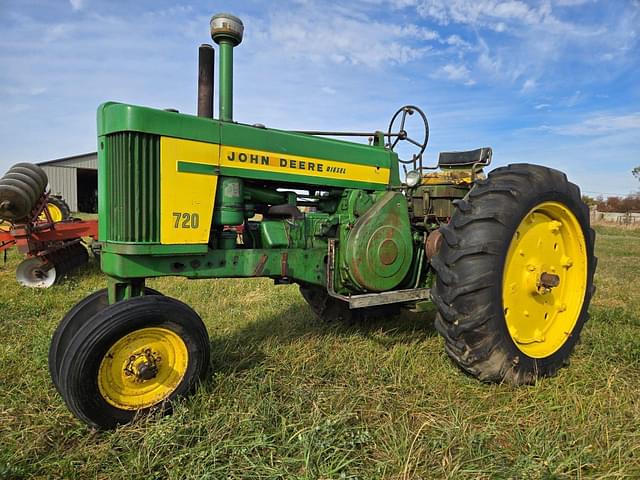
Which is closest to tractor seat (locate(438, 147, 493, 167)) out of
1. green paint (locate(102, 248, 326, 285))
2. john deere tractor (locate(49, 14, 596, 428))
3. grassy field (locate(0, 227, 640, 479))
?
john deere tractor (locate(49, 14, 596, 428))

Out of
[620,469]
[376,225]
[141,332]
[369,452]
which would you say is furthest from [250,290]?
[620,469]

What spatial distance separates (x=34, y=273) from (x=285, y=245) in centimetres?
542

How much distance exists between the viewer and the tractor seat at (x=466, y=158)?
4.41 meters

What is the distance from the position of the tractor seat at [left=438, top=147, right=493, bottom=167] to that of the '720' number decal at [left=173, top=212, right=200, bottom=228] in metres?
2.88

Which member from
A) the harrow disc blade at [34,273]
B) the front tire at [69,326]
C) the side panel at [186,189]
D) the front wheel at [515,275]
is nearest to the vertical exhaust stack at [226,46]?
the side panel at [186,189]

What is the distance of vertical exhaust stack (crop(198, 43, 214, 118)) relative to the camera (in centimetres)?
292

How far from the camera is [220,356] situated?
11.3 ft

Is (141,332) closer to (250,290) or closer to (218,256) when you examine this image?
(218,256)

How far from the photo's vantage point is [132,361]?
244 centimetres

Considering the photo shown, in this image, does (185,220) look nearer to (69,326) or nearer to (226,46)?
(69,326)

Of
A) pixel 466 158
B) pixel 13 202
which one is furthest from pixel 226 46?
pixel 13 202

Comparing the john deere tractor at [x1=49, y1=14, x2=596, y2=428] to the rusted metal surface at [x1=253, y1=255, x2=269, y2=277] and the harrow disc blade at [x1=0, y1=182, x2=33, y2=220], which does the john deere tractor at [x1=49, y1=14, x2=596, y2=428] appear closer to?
the rusted metal surface at [x1=253, y1=255, x2=269, y2=277]

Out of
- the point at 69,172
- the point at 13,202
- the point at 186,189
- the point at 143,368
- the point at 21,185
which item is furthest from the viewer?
the point at 69,172

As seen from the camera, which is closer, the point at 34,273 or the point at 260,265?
the point at 260,265
